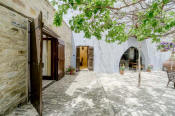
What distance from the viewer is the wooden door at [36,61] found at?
1.91 m

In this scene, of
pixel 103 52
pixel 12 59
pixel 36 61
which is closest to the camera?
pixel 12 59

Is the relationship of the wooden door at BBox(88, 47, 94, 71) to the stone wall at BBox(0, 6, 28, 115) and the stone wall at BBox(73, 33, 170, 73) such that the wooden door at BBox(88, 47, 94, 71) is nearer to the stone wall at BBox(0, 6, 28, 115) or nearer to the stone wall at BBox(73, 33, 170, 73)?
the stone wall at BBox(73, 33, 170, 73)

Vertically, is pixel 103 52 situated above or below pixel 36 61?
above

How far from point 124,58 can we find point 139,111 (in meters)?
7.94

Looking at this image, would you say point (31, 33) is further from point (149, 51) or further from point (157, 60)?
point (157, 60)

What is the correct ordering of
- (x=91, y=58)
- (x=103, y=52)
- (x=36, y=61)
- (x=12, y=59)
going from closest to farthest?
(x=12, y=59) < (x=36, y=61) < (x=91, y=58) < (x=103, y=52)

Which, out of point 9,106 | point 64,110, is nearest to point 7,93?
point 9,106

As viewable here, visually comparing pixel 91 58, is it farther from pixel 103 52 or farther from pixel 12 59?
pixel 12 59

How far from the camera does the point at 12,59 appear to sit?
6.54 ft

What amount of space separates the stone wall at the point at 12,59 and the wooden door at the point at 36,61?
7.5 inches

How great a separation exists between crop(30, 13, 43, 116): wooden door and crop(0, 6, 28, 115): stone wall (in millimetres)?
190

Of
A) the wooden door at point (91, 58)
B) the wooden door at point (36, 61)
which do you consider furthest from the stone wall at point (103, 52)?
the wooden door at point (36, 61)

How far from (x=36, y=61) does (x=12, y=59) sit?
0.47 meters

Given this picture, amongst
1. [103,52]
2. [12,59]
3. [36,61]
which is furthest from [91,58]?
[12,59]
